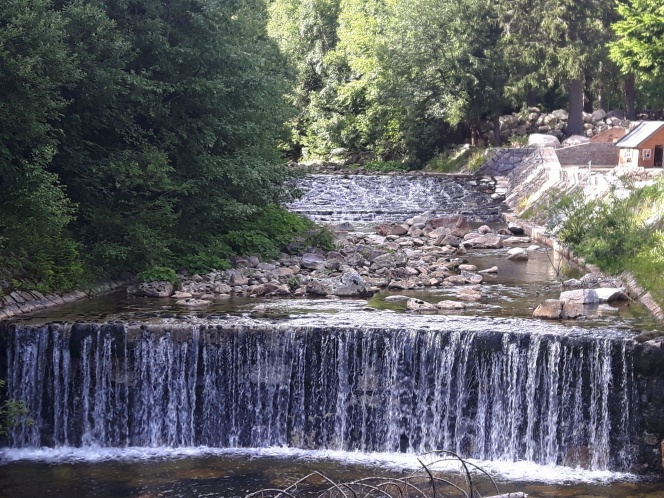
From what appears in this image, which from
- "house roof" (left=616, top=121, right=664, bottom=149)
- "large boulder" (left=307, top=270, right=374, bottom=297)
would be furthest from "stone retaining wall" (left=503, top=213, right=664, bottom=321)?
"house roof" (left=616, top=121, right=664, bottom=149)

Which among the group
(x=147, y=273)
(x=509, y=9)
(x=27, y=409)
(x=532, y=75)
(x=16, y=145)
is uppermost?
(x=509, y=9)

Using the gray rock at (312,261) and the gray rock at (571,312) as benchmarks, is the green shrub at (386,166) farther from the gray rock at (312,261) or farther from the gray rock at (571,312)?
the gray rock at (571,312)

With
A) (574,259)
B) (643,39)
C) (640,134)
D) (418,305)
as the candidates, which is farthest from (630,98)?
(418,305)

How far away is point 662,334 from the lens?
1588 centimetres

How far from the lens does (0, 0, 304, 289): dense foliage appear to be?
693 inches

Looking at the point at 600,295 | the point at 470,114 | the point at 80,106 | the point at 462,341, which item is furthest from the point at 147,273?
the point at 470,114

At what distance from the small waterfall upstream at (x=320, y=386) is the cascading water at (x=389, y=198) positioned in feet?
62.6

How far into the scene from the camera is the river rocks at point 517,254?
26.0 meters

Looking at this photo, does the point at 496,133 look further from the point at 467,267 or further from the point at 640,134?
the point at 467,267

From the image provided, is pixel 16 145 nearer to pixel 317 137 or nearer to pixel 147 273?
pixel 147 273

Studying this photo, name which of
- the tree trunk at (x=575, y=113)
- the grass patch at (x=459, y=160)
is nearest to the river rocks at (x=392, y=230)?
the grass patch at (x=459, y=160)

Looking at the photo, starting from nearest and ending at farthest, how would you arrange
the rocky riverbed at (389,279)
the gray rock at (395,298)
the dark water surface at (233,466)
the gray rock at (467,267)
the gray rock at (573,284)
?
1. the dark water surface at (233,466)
2. the rocky riverbed at (389,279)
3. the gray rock at (395,298)
4. the gray rock at (573,284)
5. the gray rock at (467,267)

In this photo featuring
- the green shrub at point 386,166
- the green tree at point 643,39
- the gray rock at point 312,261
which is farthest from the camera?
the green shrub at point 386,166

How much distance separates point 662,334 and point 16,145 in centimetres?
1178
